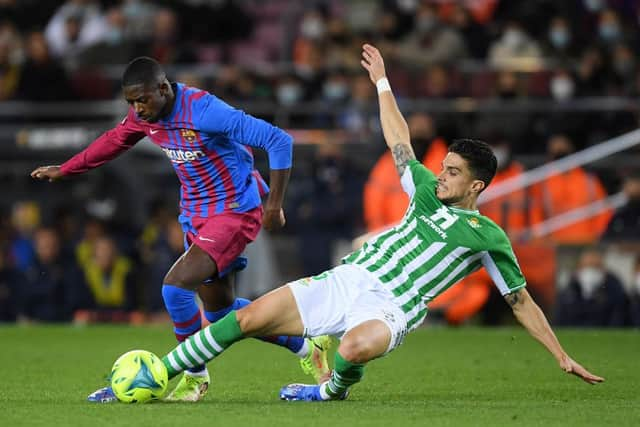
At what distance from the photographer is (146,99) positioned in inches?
313

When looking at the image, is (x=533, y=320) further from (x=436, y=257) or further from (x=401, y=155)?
(x=401, y=155)

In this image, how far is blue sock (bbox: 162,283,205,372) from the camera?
8.11 metres

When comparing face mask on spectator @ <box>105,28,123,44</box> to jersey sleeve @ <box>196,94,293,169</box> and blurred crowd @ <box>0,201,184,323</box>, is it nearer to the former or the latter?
blurred crowd @ <box>0,201,184,323</box>

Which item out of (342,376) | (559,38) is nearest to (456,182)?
(342,376)

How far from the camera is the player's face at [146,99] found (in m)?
7.92

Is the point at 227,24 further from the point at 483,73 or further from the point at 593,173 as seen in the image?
the point at 593,173

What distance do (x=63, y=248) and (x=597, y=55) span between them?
295 inches

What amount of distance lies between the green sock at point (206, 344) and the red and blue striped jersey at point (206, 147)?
1.21m

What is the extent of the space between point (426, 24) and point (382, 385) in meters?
10.9

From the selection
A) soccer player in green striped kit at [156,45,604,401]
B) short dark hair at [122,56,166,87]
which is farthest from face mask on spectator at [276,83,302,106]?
soccer player in green striped kit at [156,45,604,401]

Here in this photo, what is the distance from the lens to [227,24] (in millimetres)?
20875

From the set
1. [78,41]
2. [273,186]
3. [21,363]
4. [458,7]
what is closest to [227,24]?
[78,41]

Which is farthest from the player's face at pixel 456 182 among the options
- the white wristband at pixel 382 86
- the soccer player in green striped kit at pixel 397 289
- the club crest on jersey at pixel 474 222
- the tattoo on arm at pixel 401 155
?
the white wristband at pixel 382 86

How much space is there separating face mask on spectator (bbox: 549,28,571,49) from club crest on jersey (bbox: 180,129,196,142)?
11657mm
